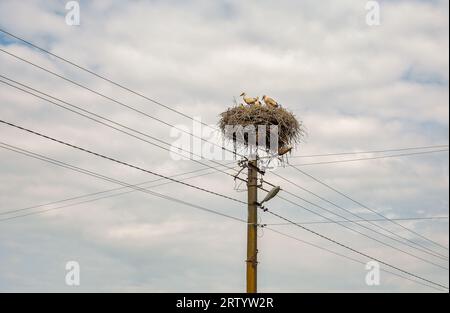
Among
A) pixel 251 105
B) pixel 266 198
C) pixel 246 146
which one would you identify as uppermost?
pixel 251 105

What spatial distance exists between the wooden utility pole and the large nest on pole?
5.68ft

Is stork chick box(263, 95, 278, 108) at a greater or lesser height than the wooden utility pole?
greater

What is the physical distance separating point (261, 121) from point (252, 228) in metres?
3.64

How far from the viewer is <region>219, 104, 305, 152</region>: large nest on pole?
65.7 ft

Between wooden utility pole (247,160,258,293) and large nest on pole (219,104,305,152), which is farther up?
large nest on pole (219,104,305,152)

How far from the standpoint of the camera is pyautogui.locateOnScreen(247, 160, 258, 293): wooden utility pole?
17422mm

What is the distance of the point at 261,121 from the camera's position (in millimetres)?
19938

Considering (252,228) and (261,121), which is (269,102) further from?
(252,228)

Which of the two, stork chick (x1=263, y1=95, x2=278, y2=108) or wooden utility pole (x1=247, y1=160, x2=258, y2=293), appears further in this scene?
stork chick (x1=263, y1=95, x2=278, y2=108)

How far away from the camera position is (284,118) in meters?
20.4
